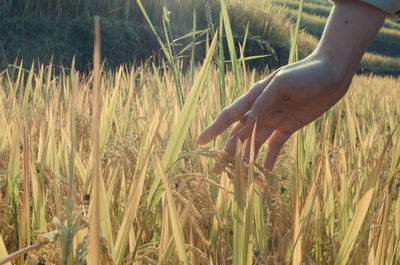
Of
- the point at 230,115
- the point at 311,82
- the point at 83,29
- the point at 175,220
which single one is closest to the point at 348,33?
the point at 311,82

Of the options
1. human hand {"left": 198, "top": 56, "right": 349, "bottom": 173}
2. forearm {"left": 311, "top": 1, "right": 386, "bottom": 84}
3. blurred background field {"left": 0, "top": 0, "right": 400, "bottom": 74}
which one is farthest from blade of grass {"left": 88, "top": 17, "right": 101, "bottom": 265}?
blurred background field {"left": 0, "top": 0, "right": 400, "bottom": 74}

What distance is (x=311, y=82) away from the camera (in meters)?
0.70

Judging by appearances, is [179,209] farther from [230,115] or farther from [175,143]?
[230,115]

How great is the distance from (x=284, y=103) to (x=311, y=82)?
6 cm

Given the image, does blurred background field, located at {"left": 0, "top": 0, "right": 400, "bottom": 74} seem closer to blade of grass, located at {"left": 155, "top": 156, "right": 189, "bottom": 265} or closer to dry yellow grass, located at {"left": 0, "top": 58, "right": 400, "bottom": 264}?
dry yellow grass, located at {"left": 0, "top": 58, "right": 400, "bottom": 264}

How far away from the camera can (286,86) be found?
68 cm

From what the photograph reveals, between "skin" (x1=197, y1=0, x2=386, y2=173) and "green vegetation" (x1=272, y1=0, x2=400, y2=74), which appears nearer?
"skin" (x1=197, y1=0, x2=386, y2=173)

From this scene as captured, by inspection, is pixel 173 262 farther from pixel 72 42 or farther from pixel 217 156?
pixel 72 42

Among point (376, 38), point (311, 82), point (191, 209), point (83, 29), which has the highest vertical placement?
point (311, 82)

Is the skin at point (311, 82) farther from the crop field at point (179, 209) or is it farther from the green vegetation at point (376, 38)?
the green vegetation at point (376, 38)

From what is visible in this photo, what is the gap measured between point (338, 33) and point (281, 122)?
172 mm

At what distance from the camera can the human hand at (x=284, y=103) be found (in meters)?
0.67

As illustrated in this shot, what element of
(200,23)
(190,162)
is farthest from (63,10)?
(190,162)

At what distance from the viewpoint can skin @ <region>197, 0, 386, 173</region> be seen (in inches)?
27.0
